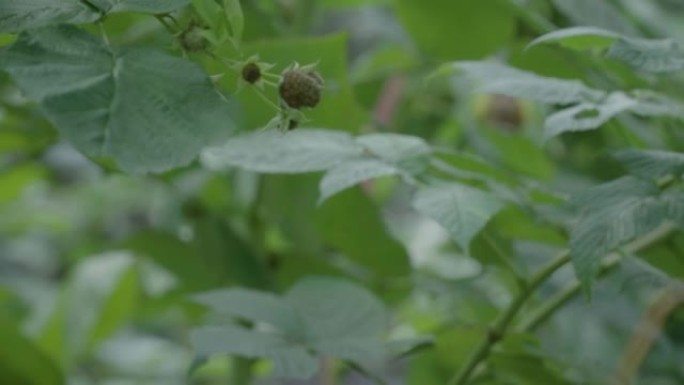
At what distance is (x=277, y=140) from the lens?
1.70ft

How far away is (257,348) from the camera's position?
1.74ft

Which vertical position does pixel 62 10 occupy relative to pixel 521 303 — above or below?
above

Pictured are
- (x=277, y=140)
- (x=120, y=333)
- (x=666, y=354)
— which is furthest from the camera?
(x=120, y=333)

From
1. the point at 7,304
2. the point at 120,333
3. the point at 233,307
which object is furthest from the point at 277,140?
the point at 120,333

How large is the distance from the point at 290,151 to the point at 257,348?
87 millimetres

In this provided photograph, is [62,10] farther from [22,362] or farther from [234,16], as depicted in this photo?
[22,362]

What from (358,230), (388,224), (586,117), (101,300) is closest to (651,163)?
(586,117)

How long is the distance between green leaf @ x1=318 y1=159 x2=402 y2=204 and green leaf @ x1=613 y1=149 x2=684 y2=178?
0.27 ft

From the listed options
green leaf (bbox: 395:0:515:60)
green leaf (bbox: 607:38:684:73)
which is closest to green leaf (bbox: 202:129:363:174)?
green leaf (bbox: 607:38:684:73)

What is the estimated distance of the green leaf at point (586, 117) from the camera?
0.45 m

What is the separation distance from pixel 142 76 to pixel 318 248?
1.45ft

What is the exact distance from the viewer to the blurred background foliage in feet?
1.96

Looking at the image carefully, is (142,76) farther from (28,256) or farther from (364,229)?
(28,256)

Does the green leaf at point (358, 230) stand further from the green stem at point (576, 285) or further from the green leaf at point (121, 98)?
the green leaf at point (121, 98)
